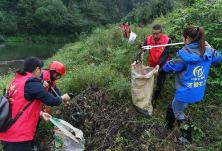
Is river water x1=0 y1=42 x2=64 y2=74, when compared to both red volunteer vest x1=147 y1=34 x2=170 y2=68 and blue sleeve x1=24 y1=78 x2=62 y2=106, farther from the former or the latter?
blue sleeve x1=24 y1=78 x2=62 y2=106

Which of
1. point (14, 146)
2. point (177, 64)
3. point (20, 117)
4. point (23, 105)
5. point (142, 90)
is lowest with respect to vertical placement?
point (14, 146)

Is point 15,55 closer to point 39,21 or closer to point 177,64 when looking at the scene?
point 177,64

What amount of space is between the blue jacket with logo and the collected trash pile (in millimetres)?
710

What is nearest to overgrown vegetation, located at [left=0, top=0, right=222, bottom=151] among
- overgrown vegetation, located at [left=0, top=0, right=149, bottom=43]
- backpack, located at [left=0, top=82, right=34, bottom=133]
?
backpack, located at [left=0, top=82, right=34, bottom=133]

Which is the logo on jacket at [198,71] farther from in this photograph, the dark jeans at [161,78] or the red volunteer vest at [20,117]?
the red volunteer vest at [20,117]

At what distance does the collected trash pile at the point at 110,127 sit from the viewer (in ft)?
6.42

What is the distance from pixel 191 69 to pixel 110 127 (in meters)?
1.46

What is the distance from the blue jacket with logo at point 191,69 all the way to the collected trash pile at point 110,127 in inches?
27.9

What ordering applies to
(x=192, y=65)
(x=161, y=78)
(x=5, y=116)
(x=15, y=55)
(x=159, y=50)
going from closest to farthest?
(x=5, y=116) < (x=192, y=65) < (x=159, y=50) < (x=161, y=78) < (x=15, y=55)

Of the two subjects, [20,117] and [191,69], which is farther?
[191,69]

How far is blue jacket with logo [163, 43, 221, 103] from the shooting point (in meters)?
1.59

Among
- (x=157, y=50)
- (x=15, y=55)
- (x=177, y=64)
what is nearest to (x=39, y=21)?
(x=15, y=55)

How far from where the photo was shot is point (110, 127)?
216 centimetres

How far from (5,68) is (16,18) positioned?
28.5 m
